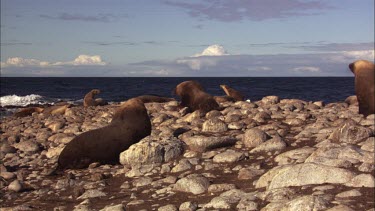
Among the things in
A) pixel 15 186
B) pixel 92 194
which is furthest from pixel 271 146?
pixel 15 186

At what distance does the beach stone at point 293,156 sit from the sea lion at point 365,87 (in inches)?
248

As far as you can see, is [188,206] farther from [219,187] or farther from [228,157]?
[228,157]

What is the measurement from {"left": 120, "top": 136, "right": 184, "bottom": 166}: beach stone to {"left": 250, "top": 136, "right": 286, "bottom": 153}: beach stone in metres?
1.83

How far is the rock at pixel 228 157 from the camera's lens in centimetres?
1032

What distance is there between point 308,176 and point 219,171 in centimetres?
244

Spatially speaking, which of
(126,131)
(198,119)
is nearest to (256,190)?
(126,131)

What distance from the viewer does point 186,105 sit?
1975 centimetres

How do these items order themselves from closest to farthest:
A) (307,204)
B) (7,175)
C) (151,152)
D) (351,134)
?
1. (307,204)
2. (351,134)
3. (151,152)
4. (7,175)

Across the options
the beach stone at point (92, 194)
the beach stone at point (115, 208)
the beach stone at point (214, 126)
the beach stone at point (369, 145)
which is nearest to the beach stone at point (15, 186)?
the beach stone at point (92, 194)

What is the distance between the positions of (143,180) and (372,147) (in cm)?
441

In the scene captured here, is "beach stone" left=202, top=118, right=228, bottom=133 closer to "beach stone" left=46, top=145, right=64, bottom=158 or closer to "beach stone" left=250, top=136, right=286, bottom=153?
"beach stone" left=250, top=136, right=286, bottom=153

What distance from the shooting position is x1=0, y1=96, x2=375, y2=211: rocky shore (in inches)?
289

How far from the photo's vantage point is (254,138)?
11.3 metres

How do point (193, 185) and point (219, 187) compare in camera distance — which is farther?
point (193, 185)
